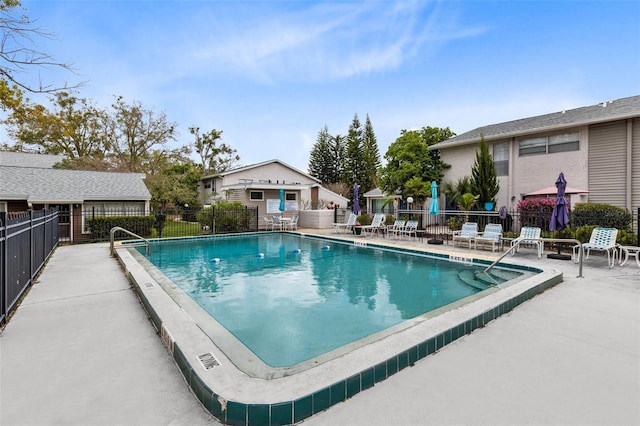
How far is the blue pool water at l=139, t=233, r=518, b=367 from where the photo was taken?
4.48 metres

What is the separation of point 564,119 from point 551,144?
1254 mm

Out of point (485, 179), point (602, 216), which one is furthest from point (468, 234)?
point (485, 179)

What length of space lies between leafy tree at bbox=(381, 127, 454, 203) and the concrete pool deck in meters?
15.3

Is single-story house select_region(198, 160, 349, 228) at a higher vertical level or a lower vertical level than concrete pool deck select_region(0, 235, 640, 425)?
higher

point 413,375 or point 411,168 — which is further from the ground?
point 411,168

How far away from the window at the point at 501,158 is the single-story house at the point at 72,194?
62.8 feet

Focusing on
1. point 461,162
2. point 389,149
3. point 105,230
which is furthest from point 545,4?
point 105,230

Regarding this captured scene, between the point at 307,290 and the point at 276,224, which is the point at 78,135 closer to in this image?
the point at 276,224

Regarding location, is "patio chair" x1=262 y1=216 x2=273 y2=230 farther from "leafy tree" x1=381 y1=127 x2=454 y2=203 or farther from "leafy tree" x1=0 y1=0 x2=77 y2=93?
"leafy tree" x1=0 y1=0 x2=77 y2=93

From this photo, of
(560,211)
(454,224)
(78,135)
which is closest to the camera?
(560,211)

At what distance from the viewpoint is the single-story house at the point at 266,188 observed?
20.7m

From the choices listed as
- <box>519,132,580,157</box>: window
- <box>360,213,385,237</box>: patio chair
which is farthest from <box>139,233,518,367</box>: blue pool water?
<box>519,132,580,157</box>: window

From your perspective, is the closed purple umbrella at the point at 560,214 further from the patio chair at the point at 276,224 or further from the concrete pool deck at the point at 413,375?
the patio chair at the point at 276,224

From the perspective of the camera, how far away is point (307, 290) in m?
6.84
